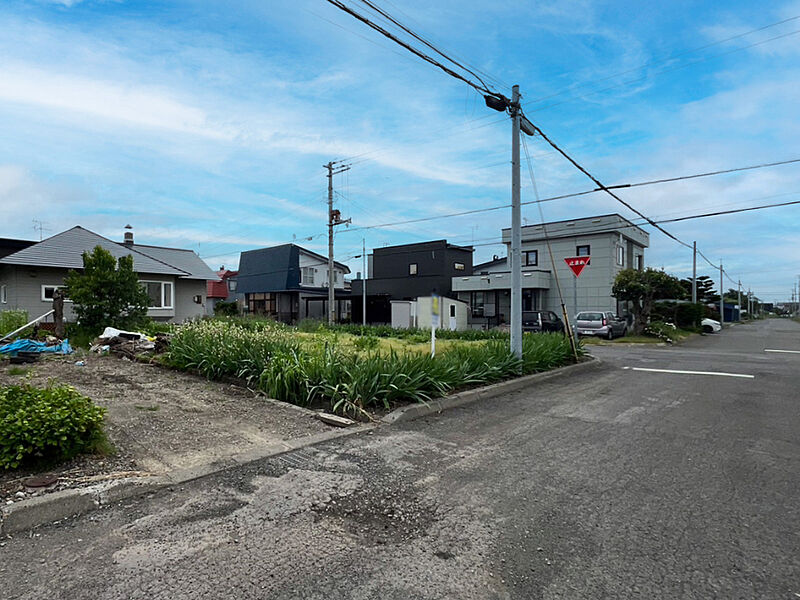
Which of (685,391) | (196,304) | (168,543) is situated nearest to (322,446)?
(168,543)

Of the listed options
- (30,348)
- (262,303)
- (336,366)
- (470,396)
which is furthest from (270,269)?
(470,396)

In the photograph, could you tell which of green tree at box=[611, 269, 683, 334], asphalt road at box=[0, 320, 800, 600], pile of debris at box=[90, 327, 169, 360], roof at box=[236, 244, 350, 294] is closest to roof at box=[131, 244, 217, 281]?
roof at box=[236, 244, 350, 294]

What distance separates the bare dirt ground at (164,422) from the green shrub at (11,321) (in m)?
4.87

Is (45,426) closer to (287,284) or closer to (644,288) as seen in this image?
(644,288)

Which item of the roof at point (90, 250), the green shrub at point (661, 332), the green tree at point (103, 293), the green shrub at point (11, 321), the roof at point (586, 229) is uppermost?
the roof at point (586, 229)

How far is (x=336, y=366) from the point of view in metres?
6.76

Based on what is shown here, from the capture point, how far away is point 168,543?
2854 mm

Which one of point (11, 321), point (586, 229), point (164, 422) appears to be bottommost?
point (164, 422)

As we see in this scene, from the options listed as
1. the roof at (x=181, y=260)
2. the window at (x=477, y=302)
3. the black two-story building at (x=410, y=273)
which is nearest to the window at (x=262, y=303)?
the black two-story building at (x=410, y=273)

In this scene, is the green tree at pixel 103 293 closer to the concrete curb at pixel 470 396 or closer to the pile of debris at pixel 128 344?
the pile of debris at pixel 128 344

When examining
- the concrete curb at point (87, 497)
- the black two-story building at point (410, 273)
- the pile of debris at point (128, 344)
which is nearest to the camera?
the concrete curb at point (87, 497)

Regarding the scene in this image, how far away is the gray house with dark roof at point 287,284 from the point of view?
1427 inches

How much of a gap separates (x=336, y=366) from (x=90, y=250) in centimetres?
1934

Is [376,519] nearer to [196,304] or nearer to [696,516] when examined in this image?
[696,516]
